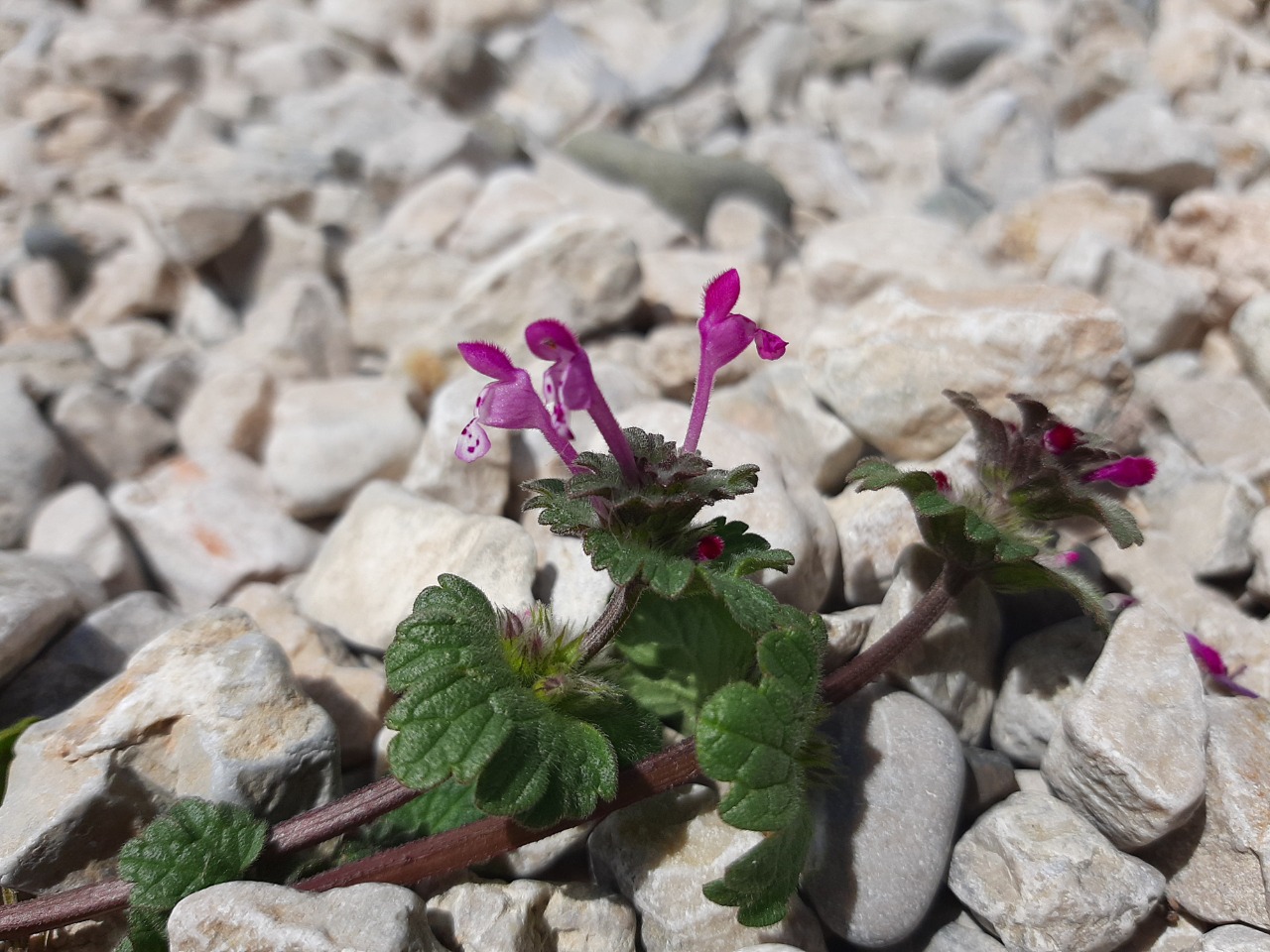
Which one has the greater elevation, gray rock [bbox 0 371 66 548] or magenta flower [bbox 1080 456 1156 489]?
gray rock [bbox 0 371 66 548]

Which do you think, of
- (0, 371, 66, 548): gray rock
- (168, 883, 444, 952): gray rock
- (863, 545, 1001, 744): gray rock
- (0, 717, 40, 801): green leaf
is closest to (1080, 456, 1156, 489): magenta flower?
(863, 545, 1001, 744): gray rock

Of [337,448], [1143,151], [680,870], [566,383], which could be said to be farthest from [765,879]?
[1143,151]

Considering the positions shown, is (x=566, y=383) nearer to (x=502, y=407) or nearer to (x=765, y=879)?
(x=502, y=407)

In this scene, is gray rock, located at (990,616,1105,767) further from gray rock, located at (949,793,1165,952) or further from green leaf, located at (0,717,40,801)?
green leaf, located at (0,717,40,801)

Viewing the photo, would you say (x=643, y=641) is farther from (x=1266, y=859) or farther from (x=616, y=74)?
(x=616, y=74)

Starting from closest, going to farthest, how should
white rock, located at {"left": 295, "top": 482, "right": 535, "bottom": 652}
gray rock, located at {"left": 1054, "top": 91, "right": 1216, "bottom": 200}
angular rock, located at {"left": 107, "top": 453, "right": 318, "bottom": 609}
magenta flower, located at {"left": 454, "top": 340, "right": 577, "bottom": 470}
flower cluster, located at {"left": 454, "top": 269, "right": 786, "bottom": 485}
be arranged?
flower cluster, located at {"left": 454, "top": 269, "right": 786, "bottom": 485} < magenta flower, located at {"left": 454, "top": 340, "right": 577, "bottom": 470} < white rock, located at {"left": 295, "top": 482, "right": 535, "bottom": 652} < angular rock, located at {"left": 107, "top": 453, "right": 318, "bottom": 609} < gray rock, located at {"left": 1054, "top": 91, "right": 1216, "bottom": 200}

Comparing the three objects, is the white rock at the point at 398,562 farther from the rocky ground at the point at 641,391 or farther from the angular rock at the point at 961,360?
the angular rock at the point at 961,360

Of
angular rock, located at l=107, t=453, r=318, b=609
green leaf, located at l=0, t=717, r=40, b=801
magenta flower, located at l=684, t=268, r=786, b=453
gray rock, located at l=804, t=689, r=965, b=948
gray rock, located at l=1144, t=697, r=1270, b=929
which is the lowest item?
gray rock, located at l=1144, t=697, r=1270, b=929
